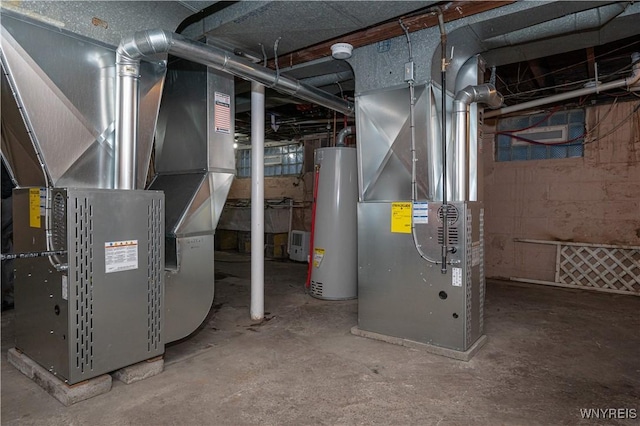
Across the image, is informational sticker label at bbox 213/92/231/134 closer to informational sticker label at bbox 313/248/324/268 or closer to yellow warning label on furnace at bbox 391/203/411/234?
yellow warning label on furnace at bbox 391/203/411/234

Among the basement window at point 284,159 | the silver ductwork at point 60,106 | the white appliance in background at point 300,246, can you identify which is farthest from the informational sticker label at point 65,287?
the basement window at point 284,159

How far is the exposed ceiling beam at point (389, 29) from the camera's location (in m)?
2.39

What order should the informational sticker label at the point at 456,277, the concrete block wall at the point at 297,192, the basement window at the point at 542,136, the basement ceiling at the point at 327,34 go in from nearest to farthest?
the basement ceiling at the point at 327,34 → the informational sticker label at the point at 456,277 → the basement window at the point at 542,136 → the concrete block wall at the point at 297,192

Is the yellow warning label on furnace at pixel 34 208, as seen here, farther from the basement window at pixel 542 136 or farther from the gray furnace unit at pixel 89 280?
the basement window at pixel 542 136

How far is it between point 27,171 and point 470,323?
2.88 m

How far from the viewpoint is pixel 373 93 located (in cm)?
294

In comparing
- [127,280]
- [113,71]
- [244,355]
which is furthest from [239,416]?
[113,71]

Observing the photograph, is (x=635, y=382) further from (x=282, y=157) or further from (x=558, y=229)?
(x=282, y=157)

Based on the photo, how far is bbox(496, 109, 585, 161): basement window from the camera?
4895 mm

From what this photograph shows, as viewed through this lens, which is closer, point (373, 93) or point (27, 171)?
point (27, 171)

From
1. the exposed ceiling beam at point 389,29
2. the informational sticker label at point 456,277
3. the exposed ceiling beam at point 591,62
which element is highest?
the exposed ceiling beam at point 591,62

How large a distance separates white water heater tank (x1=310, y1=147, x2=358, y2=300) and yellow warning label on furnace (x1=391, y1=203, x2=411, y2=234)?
149 centimetres

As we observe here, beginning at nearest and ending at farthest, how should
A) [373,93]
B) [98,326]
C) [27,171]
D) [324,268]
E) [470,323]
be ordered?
[98,326]
[27,171]
[470,323]
[373,93]
[324,268]

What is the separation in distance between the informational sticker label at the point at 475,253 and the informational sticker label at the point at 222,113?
1917 mm
